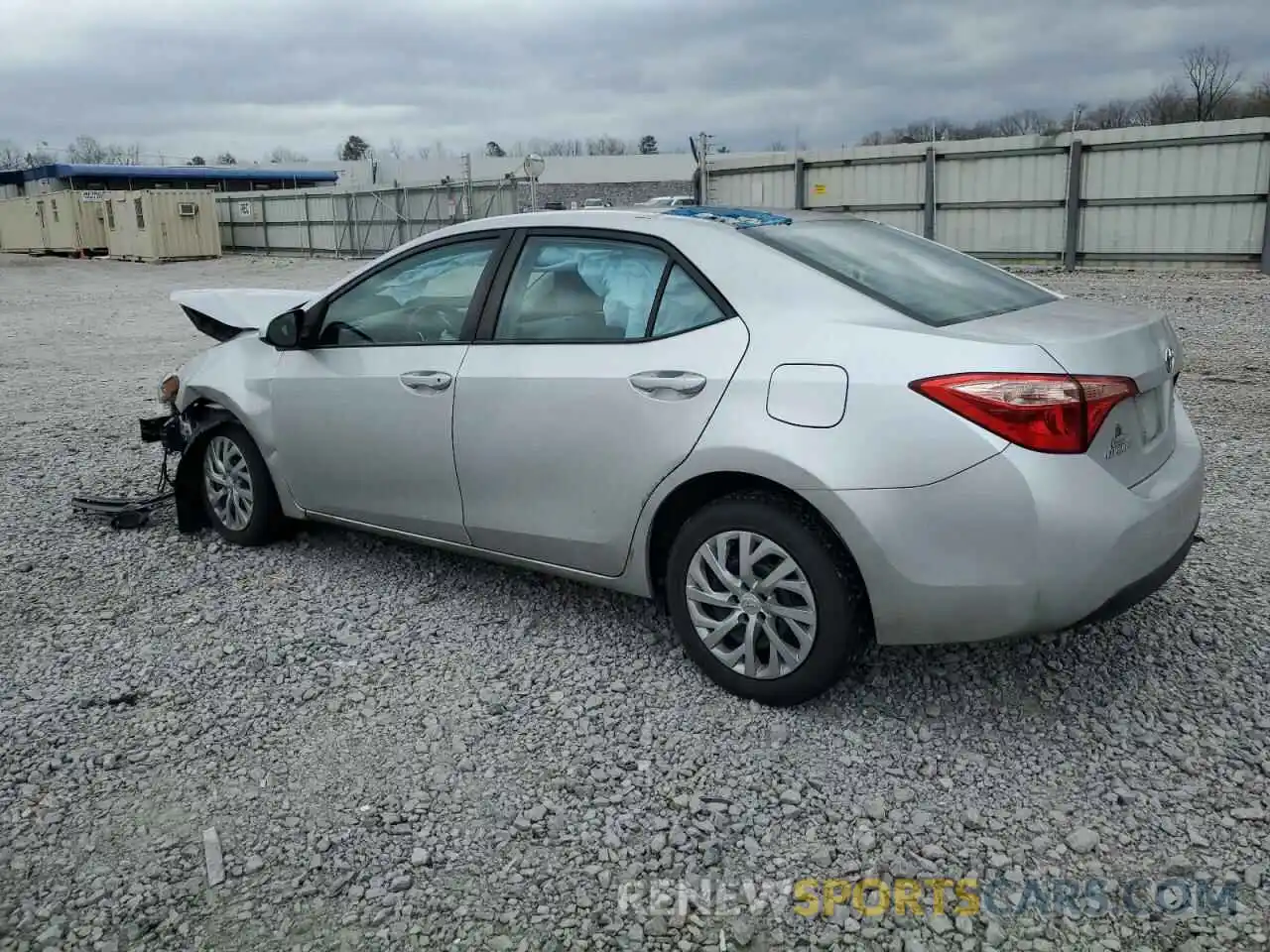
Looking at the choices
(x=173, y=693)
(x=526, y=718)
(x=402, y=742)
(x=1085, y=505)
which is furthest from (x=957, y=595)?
(x=173, y=693)

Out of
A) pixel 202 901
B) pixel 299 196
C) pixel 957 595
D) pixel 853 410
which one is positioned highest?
pixel 299 196

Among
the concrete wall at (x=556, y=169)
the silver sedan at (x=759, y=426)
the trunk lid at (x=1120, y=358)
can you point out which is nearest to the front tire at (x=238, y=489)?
the silver sedan at (x=759, y=426)

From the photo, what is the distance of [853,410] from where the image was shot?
3207 mm

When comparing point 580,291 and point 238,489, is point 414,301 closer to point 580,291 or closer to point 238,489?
point 580,291

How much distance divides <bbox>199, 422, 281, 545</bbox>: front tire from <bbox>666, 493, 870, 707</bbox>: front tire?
2.36 meters

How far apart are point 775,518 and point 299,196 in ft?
122

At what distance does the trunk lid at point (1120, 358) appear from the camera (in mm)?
3164

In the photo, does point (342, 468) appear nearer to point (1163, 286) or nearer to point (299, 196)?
point (1163, 286)

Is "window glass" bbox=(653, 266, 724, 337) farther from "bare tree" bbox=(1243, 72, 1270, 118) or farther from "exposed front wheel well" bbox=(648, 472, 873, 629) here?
"bare tree" bbox=(1243, 72, 1270, 118)

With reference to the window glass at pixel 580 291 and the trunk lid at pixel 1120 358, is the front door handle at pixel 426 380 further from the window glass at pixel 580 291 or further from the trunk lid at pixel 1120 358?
the trunk lid at pixel 1120 358

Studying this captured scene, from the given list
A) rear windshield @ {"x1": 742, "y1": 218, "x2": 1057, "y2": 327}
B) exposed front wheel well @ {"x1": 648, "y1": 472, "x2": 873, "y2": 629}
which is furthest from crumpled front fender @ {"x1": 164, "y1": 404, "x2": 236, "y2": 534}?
rear windshield @ {"x1": 742, "y1": 218, "x2": 1057, "y2": 327}

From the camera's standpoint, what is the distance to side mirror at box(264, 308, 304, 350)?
4.78m

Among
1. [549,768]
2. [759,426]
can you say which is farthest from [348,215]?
[549,768]

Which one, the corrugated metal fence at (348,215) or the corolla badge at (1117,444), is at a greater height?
the corrugated metal fence at (348,215)
